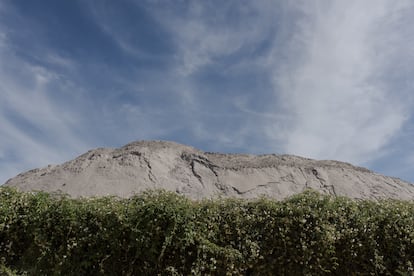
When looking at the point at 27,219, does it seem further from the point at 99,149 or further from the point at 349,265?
the point at 99,149

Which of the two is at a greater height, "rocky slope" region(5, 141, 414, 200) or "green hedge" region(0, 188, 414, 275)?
"rocky slope" region(5, 141, 414, 200)

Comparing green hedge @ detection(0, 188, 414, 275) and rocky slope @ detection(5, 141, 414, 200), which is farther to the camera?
rocky slope @ detection(5, 141, 414, 200)

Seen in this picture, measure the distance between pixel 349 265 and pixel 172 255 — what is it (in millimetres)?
2446

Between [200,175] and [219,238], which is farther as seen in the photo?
[200,175]

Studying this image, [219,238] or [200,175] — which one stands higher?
[200,175]

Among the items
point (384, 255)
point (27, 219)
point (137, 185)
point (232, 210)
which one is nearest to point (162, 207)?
point (232, 210)

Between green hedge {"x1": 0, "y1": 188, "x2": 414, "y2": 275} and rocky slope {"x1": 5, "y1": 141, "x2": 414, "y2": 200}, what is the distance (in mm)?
14552

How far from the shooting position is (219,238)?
17.1 ft

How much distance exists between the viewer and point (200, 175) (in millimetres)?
22797

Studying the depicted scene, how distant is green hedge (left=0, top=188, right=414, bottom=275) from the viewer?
505cm

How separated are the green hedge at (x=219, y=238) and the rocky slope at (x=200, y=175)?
14.6 metres

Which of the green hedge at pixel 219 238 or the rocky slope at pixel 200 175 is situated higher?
the rocky slope at pixel 200 175

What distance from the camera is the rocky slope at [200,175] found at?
2094 cm

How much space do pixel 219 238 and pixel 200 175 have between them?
17606mm
